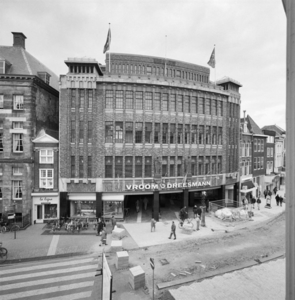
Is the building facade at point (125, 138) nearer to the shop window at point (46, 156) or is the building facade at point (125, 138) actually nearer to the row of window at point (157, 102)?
the row of window at point (157, 102)

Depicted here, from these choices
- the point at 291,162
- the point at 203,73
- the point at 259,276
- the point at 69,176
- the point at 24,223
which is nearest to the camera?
the point at 291,162

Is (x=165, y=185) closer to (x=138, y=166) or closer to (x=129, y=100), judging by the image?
(x=138, y=166)

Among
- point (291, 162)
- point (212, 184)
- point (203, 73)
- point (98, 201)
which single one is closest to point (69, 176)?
point (98, 201)

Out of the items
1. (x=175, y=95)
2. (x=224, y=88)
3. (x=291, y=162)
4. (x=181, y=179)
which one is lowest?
(x=181, y=179)

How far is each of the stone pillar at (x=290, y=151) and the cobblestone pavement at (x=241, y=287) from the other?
304 inches

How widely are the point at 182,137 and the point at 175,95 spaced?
5.46 m

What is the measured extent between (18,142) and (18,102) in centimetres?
445

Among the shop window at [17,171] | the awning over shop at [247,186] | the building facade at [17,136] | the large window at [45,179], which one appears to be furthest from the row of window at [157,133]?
the awning over shop at [247,186]

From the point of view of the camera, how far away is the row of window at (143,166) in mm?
24812

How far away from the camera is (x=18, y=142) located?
23.3 metres

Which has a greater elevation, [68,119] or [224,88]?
[224,88]

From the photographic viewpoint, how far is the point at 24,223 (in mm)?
22047

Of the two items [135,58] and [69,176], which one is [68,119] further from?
[135,58]

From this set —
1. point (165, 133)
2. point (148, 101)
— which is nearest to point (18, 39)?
point (148, 101)
